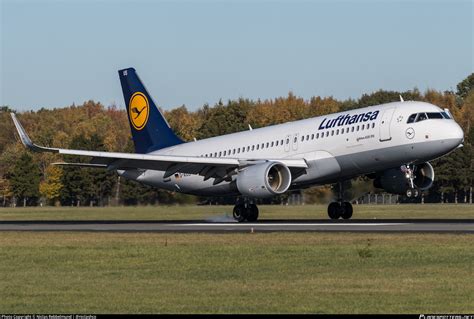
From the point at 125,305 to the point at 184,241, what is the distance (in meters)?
13.9

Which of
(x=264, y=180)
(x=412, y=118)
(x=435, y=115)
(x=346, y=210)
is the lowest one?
(x=346, y=210)

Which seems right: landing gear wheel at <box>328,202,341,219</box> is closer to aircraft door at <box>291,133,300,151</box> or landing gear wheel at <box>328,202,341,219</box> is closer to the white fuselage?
the white fuselage

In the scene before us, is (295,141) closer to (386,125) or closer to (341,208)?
(341,208)

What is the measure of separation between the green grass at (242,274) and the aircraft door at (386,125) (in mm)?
9579

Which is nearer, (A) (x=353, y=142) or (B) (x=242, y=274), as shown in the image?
(B) (x=242, y=274)

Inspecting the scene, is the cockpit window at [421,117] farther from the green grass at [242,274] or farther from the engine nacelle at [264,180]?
the green grass at [242,274]

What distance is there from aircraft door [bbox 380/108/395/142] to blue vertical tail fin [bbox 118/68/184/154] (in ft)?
47.8

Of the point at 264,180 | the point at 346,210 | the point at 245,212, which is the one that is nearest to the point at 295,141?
the point at 245,212

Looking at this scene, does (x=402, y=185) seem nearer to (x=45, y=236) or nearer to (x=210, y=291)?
(x=45, y=236)

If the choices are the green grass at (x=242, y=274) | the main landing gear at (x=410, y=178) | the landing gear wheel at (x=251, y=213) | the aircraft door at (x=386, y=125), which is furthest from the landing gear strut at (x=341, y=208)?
the green grass at (x=242, y=274)

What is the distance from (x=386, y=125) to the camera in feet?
140

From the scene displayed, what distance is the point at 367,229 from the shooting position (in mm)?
36750

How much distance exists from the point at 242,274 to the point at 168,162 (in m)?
23.8

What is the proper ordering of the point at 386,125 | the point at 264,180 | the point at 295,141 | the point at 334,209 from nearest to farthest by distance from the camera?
the point at 386,125, the point at 264,180, the point at 295,141, the point at 334,209
